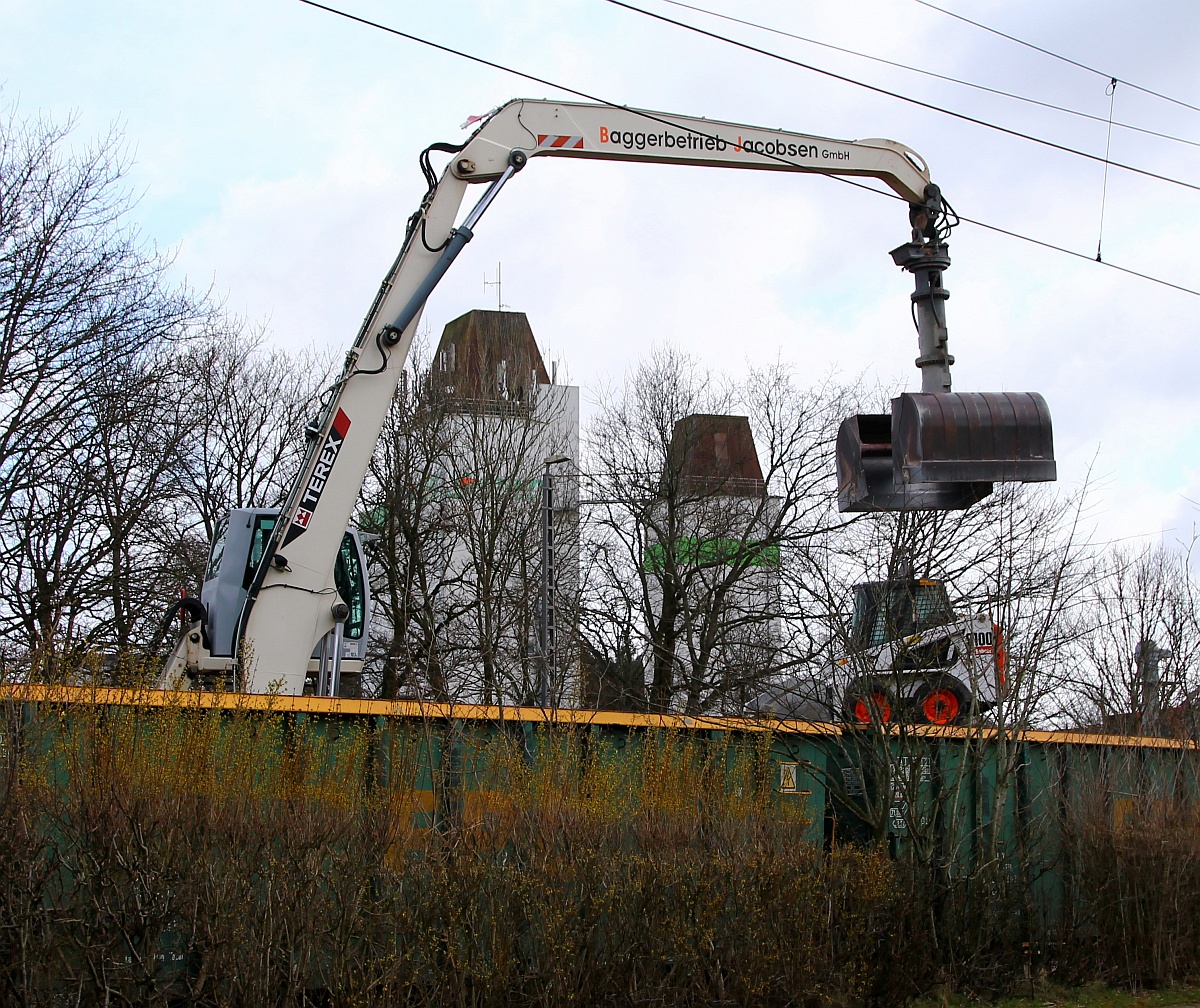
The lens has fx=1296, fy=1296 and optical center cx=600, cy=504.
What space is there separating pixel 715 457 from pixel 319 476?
2007cm

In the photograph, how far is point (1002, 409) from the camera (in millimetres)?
9227

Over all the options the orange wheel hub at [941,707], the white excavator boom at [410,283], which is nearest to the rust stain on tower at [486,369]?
the white excavator boom at [410,283]

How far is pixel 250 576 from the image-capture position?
13.6 metres

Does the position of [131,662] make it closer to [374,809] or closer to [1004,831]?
[374,809]

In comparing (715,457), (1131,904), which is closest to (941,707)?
(1131,904)

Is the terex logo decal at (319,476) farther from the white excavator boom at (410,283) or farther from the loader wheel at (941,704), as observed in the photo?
the loader wheel at (941,704)

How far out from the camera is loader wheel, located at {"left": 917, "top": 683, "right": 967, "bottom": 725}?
40.6 ft

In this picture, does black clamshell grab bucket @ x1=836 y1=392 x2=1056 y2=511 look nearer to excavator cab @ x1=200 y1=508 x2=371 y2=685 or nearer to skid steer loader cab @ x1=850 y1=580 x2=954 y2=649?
skid steer loader cab @ x1=850 y1=580 x2=954 y2=649

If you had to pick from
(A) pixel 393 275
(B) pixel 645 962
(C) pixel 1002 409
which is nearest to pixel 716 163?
(A) pixel 393 275

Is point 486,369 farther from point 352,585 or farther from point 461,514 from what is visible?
point 352,585

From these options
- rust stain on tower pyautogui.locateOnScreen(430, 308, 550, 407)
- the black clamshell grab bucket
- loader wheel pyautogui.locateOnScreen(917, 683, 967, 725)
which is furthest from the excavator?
rust stain on tower pyautogui.locateOnScreen(430, 308, 550, 407)

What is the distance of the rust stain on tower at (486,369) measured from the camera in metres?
30.6

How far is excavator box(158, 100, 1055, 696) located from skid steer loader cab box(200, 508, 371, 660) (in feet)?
0.05

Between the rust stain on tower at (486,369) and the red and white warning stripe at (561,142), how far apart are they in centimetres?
1714
